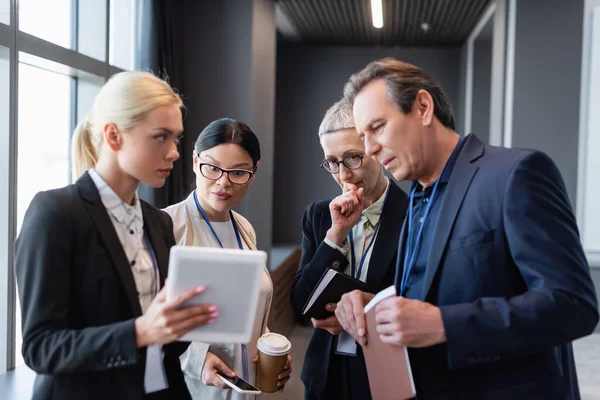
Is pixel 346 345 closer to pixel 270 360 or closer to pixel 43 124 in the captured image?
pixel 270 360

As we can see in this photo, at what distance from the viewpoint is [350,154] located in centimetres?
190

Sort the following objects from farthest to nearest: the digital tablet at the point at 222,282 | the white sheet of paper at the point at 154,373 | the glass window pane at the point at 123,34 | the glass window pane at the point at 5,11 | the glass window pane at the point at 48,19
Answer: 1. the glass window pane at the point at 123,34
2. the glass window pane at the point at 48,19
3. the glass window pane at the point at 5,11
4. the white sheet of paper at the point at 154,373
5. the digital tablet at the point at 222,282

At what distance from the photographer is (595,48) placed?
17.8 ft

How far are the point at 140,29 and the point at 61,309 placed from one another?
13.6 feet

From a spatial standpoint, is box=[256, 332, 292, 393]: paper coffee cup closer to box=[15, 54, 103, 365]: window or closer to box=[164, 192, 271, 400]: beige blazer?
box=[164, 192, 271, 400]: beige blazer

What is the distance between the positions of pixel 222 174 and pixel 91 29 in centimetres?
284

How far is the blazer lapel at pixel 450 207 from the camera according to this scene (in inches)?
53.3

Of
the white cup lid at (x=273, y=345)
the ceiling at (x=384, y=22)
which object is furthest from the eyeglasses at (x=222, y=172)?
the ceiling at (x=384, y=22)

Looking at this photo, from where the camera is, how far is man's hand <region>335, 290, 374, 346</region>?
1459 mm

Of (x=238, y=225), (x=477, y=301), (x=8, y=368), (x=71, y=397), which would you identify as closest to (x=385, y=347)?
(x=477, y=301)

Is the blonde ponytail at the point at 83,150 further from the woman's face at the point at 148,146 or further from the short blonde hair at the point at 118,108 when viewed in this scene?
the woman's face at the point at 148,146

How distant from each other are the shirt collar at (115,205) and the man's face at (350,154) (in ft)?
2.53

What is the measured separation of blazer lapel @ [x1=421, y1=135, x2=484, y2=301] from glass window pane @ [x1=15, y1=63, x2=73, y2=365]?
8.46 ft

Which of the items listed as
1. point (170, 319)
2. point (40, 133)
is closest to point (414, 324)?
point (170, 319)
